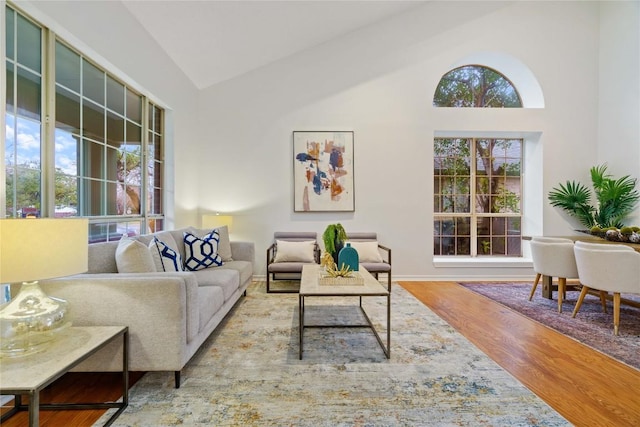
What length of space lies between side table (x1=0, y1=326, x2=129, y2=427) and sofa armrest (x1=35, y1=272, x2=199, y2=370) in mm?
66

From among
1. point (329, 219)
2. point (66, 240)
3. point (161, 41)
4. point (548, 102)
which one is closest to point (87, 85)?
point (161, 41)

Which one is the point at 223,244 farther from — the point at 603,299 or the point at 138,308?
the point at 603,299

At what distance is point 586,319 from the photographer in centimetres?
315

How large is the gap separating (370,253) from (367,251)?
0.05 meters

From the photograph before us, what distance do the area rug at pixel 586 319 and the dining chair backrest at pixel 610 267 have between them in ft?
1.36

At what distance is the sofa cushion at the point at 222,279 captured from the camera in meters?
2.83

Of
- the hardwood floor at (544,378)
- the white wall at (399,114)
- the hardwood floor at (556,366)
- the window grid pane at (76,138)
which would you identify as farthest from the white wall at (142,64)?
the hardwood floor at (556,366)

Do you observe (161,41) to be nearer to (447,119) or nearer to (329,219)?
(329,219)

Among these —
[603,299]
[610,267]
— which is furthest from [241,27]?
[603,299]

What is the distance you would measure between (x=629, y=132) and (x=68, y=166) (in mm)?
7092

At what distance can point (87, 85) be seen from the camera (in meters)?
2.75

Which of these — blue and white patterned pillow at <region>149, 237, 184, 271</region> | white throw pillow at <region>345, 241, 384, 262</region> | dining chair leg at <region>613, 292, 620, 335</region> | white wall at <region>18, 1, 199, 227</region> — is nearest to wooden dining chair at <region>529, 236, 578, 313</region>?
dining chair leg at <region>613, 292, 620, 335</region>

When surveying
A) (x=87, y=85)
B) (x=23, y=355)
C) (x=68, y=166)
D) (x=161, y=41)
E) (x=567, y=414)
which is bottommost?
(x=567, y=414)

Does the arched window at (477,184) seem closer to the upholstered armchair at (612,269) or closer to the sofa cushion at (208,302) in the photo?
the upholstered armchair at (612,269)
